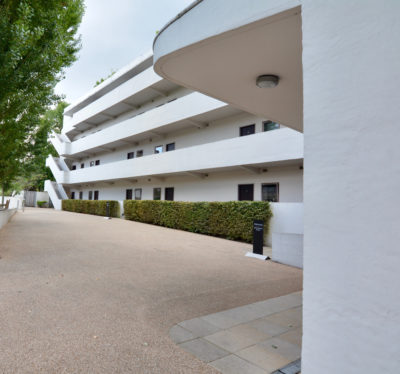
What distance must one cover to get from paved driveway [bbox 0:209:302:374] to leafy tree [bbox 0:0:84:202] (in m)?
4.30

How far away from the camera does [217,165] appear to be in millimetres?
15141

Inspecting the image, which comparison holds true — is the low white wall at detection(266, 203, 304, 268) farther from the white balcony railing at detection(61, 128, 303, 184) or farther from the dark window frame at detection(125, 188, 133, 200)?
the dark window frame at detection(125, 188, 133, 200)

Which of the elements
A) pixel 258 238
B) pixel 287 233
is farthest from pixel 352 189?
pixel 258 238

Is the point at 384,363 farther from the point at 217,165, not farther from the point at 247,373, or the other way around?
the point at 217,165

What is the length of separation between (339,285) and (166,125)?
711 inches

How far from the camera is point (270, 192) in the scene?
1405 centimetres

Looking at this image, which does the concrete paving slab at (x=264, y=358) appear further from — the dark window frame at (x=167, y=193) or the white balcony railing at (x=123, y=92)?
the white balcony railing at (x=123, y=92)

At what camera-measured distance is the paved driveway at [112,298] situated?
3055 mm

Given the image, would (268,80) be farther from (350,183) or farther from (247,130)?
(247,130)

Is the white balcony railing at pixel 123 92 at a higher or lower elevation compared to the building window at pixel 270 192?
higher

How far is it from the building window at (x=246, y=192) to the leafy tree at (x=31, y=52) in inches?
372

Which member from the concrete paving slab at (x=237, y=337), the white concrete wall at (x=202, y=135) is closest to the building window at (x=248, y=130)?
the white concrete wall at (x=202, y=135)

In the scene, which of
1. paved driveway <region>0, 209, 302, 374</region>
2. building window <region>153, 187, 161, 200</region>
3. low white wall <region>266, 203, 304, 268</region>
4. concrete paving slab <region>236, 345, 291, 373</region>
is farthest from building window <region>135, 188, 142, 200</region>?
concrete paving slab <region>236, 345, 291, 373</region>

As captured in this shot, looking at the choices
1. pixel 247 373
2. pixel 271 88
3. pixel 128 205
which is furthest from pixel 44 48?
pixel 128 205
